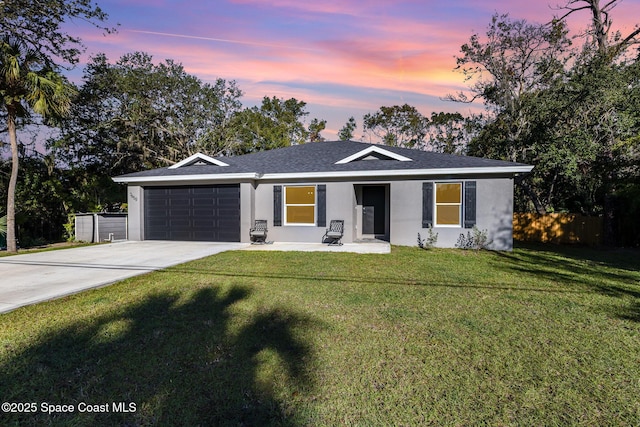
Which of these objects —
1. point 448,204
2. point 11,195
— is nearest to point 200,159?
point 11,195

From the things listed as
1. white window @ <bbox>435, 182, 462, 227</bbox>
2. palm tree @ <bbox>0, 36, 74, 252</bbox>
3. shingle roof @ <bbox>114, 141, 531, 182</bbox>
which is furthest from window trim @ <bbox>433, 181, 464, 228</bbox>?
palm tree @ <bbox>0, 36, 74, 252</bbox>

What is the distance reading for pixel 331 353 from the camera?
11.0 feet

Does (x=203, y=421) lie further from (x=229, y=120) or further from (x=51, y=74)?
(x=229, y=120)

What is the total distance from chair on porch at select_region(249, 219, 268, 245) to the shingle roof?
1836 mm

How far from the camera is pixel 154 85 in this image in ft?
69.5

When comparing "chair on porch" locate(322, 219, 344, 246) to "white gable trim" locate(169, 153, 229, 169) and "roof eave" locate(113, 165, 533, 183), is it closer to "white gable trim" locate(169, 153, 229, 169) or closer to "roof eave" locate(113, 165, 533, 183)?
"roof eave" locate(113, 165, 533, 183)

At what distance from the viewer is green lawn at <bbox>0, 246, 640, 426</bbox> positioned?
2471mm

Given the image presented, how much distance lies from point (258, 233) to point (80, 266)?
515 centimetres

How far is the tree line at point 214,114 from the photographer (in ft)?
36.6

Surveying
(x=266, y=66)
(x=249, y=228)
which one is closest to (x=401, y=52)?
(x=266, y=66)

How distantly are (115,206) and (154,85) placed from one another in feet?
27.9

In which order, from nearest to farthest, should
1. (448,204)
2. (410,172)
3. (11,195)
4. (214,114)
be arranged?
1. (11,195)
2. (410,172)
3. (448,204)
4. (214,114)

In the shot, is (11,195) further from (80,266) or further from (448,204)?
(448,204)

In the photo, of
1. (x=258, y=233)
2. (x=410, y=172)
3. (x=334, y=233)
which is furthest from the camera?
(x=258, y=233)
